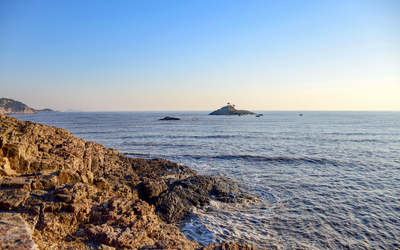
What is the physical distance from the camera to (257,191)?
42.9 ft

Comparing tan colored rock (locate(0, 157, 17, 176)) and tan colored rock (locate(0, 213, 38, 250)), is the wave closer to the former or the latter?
tan colored rock (locate(0, 157, 17, 176))

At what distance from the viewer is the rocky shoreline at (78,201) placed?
574cm

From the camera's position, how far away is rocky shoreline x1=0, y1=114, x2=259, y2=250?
226 inches

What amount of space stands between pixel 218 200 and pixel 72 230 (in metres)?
7.61

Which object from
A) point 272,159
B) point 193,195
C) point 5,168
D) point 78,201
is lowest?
point 193,195

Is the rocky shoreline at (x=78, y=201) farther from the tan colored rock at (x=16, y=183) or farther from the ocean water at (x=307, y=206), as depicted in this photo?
the ocean water at (x=307, y=206)

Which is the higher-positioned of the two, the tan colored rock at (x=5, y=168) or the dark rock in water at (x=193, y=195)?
the tan colored rock at (x=5, y=168)

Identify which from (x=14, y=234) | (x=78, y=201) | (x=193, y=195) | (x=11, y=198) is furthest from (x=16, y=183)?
(x=193, y=195)

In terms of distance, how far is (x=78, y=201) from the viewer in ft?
23.3

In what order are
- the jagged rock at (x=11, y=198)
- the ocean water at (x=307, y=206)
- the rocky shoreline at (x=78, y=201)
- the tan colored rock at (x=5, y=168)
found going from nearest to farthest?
the rocky shoreline at (x=78, y=201), the jagged rock at (x=11, y=198), the tan colored rock at (x=5, y=168), the ocean water at (x=307, y=206)

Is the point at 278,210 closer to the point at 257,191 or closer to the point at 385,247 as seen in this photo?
the point at 257,191

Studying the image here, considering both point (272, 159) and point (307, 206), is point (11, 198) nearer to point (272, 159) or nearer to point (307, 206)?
point (307, 206)

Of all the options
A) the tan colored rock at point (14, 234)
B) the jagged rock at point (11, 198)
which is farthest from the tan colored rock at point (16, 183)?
the tan colored rock at point (14, 234)

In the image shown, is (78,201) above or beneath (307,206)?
above
